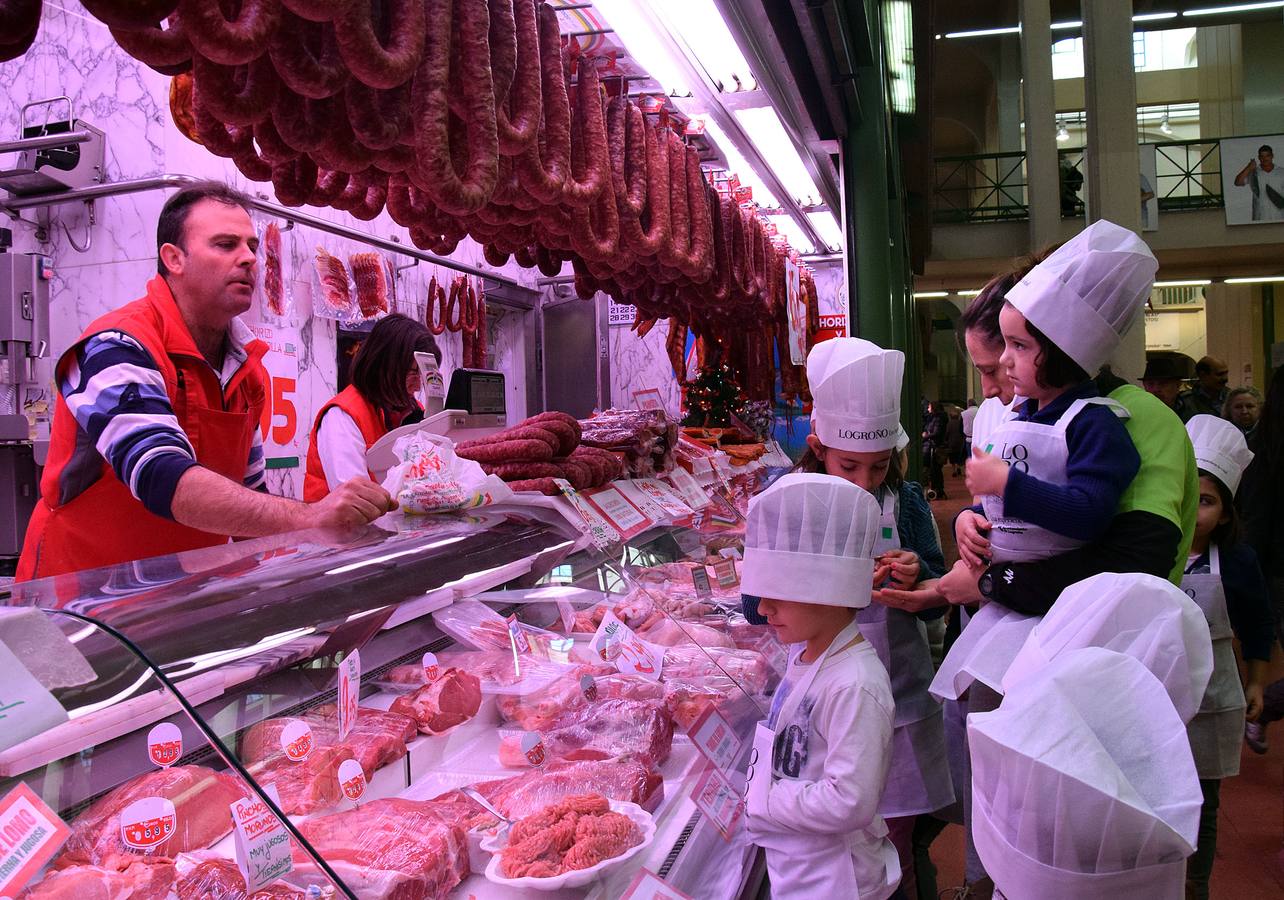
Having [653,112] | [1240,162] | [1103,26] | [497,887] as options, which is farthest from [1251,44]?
[497,887]

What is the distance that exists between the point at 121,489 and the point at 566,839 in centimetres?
154

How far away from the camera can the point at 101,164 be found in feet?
18.0

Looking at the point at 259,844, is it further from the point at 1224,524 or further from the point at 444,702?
the point at 1224,524

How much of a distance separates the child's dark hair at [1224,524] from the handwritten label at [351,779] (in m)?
3.24

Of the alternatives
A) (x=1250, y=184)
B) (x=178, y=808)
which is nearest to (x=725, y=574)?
(x=178, y=808)

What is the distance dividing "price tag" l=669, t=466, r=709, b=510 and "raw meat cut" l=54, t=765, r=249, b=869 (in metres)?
2.49

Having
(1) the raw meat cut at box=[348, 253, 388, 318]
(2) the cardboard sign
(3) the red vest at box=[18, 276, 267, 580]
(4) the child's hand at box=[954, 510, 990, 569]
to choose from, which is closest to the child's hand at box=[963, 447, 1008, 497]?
(4) the child's hand at box=[954, 510, 990, 569]

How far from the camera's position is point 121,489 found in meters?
2.35

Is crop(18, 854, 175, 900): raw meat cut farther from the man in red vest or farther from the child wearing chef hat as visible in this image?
the child wearing chef hat

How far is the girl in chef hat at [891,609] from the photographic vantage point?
107 inches

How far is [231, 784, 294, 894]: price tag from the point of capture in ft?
4.16

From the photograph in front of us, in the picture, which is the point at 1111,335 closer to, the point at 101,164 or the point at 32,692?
the point at 32,692

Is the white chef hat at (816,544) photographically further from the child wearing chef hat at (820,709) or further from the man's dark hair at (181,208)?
the man's dark hair at (181,208)

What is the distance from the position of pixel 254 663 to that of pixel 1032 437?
1643 mm
